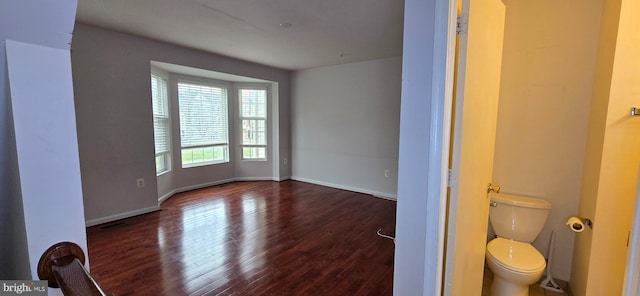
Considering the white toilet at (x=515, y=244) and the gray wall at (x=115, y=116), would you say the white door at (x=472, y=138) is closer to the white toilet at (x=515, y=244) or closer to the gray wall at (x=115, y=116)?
the white toilet at (x=515, y=244)

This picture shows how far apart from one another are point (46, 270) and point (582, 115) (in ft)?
A: 9.43

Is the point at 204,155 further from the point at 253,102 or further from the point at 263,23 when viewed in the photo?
the point at 263,23

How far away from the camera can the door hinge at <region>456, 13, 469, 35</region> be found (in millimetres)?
1180

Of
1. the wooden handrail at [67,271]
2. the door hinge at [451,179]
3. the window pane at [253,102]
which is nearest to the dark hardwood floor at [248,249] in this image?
the door hinge at [451,179]

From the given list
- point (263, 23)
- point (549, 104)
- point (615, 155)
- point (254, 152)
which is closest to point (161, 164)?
point (254, 152)

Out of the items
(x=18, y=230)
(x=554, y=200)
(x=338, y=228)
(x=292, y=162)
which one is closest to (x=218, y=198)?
(x=292, y=162)

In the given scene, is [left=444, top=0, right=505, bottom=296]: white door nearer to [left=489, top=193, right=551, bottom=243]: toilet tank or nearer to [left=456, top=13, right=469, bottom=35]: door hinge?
[left=456, top=13, right=469, bottom=35]: door hinge

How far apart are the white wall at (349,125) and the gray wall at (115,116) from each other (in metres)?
2.25

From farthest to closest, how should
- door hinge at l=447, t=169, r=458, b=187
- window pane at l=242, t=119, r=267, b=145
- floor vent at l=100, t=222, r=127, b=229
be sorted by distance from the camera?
window pane at l=242, t=119, r=267, b=145 < floor vent at l=100, t=222, r=127, b=229 < door hinge at l=447, t=169, r=458, b=187

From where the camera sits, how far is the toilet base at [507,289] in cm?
174

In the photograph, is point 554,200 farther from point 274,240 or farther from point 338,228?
point 274,240

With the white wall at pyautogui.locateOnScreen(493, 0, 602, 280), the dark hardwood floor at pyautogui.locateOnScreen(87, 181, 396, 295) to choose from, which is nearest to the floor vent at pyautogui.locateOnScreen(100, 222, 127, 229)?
the dark hardwood floor at pyautogui.locateOnScreen(87, 181, 396, 295)

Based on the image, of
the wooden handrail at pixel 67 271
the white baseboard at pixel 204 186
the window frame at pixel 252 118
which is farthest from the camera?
the window frame at pixel 252 118

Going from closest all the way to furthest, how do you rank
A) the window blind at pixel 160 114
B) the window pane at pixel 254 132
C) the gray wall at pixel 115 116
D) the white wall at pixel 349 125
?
the gray wall at pixel 115 116
the window blind at pixel 160 114
the white wall at pixel 349 125
the window pane at pixel 254 132
